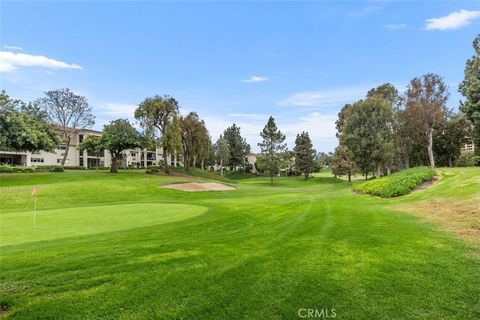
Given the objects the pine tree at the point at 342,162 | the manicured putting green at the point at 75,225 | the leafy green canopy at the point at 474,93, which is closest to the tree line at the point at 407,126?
the pine tree at the point at 342,162

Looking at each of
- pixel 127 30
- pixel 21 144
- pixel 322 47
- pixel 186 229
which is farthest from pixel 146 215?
pixel 21 144

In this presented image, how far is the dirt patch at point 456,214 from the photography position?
323 inches

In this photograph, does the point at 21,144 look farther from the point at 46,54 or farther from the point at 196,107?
the point at 196,107

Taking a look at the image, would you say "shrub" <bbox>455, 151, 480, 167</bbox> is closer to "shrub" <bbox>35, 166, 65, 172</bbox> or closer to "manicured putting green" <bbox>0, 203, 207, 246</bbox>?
"manicured putting green" <bbox>0, 203, 207, 246</bbox>

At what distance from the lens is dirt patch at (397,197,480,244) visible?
8.21 m

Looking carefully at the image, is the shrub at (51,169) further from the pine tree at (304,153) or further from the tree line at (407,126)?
the pine tree at (304,153)

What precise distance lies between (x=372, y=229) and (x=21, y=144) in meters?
34.6

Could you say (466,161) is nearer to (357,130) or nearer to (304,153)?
(357,130)

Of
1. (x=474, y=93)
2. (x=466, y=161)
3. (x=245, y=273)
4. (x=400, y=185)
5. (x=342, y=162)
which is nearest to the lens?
(x=245, y=273)

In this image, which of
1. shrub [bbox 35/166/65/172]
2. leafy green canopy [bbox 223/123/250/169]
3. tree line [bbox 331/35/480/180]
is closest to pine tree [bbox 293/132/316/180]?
tree line [bbox 331/35/480/180]

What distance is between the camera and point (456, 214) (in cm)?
1090

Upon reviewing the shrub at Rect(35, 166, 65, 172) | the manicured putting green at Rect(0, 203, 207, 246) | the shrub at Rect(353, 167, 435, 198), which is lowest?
the manicured putting green at Rect(0, 203, 207, 246)

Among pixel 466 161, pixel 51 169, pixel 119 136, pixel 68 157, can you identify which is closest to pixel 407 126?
pixel 466 161

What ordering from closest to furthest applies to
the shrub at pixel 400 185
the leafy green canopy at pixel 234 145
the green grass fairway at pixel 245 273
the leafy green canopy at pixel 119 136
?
the green grass fairway at pixel 245 273 → the shrub at pixel 400 185 → the leafy green canopy at pixel 119 136 → the leafy green canopy at pixel 234 145
